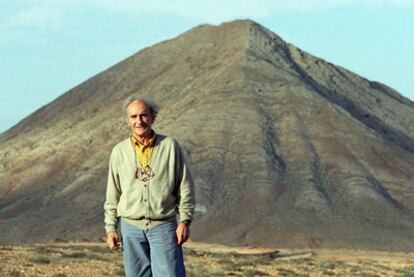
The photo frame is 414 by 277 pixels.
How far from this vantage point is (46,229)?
70.4 m

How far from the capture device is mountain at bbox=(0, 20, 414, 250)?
223 ft

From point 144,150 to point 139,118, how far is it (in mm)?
242

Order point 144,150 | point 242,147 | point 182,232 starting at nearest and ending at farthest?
point 182,232
point 144,150
point 242,147

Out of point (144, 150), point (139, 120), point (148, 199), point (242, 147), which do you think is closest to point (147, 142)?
point (144, 150)

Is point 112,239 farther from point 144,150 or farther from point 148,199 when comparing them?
point 144,150

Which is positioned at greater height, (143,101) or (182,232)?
(143,101)

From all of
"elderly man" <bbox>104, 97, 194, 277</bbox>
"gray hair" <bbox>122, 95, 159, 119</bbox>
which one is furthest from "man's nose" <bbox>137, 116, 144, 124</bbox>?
"gray hair" <bbox>122, 95, 159, 119</bbox>

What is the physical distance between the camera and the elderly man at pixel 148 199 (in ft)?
28.1

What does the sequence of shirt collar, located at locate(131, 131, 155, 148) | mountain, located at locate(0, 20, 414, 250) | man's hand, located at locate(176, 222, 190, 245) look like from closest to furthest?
man's hand, located at locate(176, 222, 190, 245), shirt collar, located at locate(131, 131, 155, 148), mountain, located at locate(0, 20, 414, 250)

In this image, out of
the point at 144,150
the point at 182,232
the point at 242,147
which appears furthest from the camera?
the point at 242,147

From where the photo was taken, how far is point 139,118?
8.66 metres

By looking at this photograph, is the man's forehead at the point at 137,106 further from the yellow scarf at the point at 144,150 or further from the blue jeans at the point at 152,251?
the blue jeans at the point at 152,251

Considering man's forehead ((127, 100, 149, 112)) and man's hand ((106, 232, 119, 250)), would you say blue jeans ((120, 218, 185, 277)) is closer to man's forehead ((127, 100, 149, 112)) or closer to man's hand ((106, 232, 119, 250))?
man's hand ((106, 232, 119, 250))

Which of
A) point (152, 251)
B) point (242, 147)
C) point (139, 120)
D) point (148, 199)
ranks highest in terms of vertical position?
point (242, 147)
